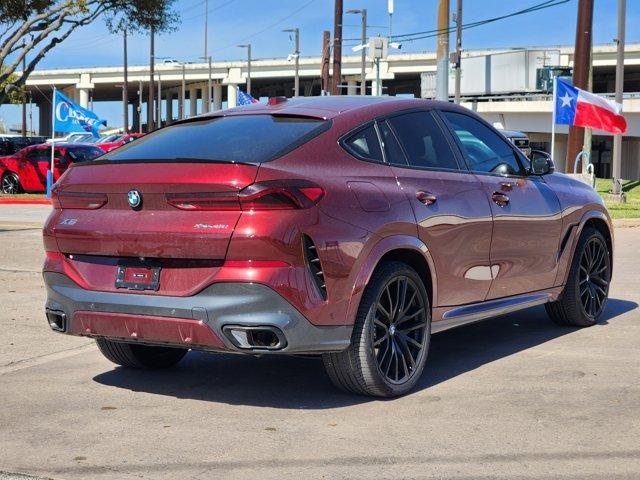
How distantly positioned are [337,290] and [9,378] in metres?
2.37

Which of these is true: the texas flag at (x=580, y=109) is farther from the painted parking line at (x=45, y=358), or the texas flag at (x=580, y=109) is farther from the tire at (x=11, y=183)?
the tire at (x=11, y=183)

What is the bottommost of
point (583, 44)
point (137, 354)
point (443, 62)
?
point (137, 354)

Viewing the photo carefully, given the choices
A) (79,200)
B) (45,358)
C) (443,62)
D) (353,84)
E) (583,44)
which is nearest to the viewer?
(79,200)

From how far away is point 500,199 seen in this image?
267 inches

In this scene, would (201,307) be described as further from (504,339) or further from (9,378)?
(504,339)

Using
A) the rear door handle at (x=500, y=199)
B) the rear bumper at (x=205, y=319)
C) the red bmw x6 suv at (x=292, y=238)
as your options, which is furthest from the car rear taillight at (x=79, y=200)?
the rear door handle at (x=500, y=199)

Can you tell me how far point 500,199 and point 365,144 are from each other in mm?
1288

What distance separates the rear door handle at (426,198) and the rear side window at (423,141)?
23 cm

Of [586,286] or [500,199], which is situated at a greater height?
[500,199]

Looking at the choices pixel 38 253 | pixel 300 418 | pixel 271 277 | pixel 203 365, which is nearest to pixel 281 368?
pixel 203 365

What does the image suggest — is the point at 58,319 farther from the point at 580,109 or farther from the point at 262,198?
the point at 580,109

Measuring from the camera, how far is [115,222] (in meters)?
5.47

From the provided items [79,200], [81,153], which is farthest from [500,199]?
[81,153]

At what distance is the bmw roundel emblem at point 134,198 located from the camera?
5.41m
